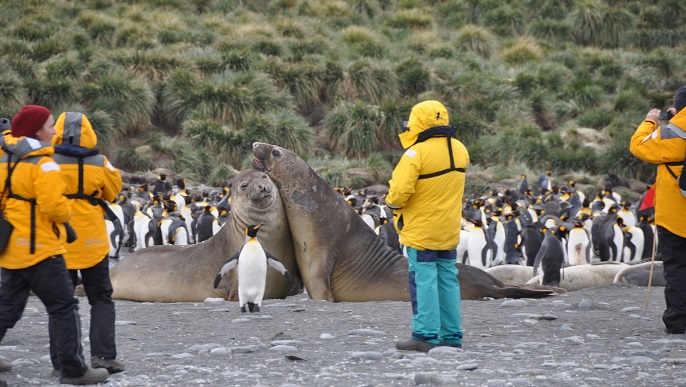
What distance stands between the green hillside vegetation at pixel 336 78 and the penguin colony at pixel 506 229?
4788mm

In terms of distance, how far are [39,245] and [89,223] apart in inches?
19.6

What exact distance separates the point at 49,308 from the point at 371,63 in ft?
69.0

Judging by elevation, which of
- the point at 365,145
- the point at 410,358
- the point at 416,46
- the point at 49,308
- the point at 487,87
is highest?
the point at 416,46

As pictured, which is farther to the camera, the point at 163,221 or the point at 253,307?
the point at 163,221

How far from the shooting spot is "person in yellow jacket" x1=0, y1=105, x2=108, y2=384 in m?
4.32

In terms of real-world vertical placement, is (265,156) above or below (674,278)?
above

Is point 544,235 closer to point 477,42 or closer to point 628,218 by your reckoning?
point 628,218

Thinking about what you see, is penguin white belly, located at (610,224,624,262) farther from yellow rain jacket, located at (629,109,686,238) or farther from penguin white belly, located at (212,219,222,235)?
yellow rain jacket, located at (629,109,686,238)

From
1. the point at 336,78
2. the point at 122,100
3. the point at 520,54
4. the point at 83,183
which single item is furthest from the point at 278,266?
the point at 520,54

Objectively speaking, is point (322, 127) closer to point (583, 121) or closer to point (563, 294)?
point (583, 121)

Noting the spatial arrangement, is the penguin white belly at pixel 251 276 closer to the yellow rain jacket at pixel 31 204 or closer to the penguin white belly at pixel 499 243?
the yellow rain jacket at pixel 31 204

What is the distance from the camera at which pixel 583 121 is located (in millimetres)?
23922

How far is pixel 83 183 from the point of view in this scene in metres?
4.79

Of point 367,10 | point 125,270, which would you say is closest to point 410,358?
point 125,270
